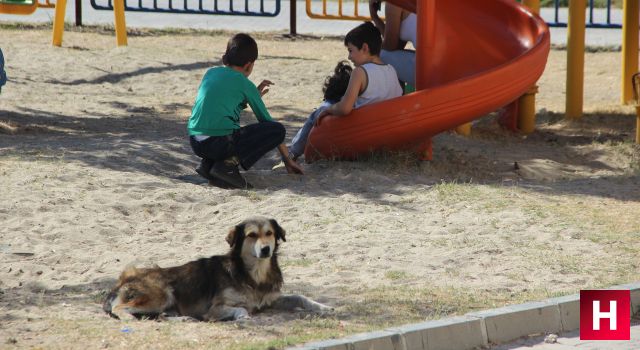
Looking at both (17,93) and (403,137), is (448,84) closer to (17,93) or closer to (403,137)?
(403,137)

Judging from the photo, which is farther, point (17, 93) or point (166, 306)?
point (17, 93)

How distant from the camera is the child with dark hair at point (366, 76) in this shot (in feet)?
33.4

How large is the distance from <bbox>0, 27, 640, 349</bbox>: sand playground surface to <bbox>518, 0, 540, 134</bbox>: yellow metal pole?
0.24 m

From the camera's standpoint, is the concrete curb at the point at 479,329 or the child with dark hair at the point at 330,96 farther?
the child with dark hair at the point at 330,96

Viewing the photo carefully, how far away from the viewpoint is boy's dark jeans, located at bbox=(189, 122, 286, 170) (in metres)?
9.61

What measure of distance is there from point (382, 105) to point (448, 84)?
590 millimetres

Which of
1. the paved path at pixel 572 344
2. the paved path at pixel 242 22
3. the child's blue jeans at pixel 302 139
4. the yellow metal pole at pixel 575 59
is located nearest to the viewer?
→ the paved path at pixel 572 344

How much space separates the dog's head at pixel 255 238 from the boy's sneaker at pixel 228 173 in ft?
10.4

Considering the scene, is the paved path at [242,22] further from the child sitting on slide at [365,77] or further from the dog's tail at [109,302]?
the dog's tail at [109,302]

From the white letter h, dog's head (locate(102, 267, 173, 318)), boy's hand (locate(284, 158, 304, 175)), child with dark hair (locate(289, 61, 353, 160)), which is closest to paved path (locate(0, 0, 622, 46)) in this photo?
child with dark hair (locate(289, 61, 353, 160))

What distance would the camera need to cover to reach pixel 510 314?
615 cm

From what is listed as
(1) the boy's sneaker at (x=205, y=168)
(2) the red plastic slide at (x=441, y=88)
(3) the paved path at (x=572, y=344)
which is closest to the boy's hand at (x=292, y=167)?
(2) the red plastic slide at (x=441, y=88)

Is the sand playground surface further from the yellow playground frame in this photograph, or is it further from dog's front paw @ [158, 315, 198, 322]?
the yellow playground frame

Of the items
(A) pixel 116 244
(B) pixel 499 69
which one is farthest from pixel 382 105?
(A) pixel 116 244
